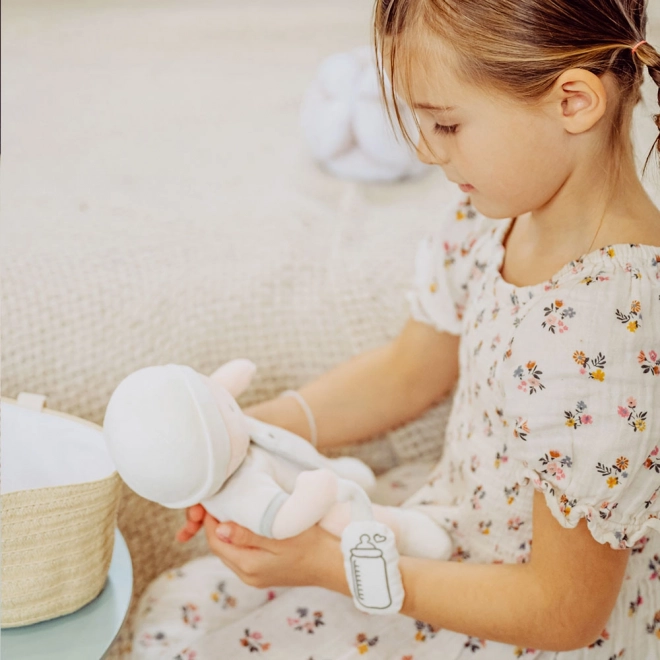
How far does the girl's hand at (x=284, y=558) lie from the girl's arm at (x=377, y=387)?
0.63 ft

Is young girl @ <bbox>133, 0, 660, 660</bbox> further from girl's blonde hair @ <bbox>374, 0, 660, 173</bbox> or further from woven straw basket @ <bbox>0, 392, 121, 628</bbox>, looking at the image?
woven straw basket @ <bbox>0, 392, 121, 628</bbox>

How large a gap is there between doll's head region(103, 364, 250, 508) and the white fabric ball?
0.71 m

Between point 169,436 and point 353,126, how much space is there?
808 millimetres

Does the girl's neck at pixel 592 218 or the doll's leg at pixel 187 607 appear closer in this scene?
the girl's neck at pixel 592 218

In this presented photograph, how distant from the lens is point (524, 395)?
2.14 ft

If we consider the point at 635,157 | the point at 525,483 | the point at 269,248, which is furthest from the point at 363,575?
the point at 269,248

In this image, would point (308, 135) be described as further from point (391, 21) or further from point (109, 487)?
point (109, 487)

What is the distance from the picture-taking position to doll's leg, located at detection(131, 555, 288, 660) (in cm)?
76

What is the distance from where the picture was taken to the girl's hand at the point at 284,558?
0.73 metres

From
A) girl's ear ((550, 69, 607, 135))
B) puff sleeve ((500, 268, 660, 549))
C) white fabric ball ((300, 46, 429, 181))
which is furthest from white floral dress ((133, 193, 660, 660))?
white fabric ball ((300, 46, 429, 181))

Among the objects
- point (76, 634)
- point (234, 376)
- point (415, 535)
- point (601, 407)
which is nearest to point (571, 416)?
point (601, 407)

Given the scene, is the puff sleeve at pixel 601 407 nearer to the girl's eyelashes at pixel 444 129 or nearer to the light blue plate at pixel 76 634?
the girl's eyelashes at pixel 444 129

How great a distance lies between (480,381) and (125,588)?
381 millimetres

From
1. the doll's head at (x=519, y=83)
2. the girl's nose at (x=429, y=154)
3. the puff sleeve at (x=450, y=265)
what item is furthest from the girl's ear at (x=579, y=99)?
the puff sleeve at (x=450, y=265)
